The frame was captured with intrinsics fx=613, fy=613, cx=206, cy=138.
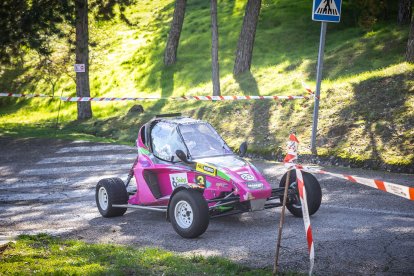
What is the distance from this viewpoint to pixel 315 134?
15.1 meters

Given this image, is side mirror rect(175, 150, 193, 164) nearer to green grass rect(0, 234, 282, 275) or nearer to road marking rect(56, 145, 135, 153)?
green grass rect(0, 234, 282, 275)

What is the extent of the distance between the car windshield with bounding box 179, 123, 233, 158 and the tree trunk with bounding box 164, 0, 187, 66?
67.5ft

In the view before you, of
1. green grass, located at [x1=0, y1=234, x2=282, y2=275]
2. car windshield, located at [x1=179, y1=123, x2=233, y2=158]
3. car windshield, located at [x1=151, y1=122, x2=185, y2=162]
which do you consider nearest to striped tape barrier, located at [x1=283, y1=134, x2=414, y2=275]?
green grass, located at [x1=0, y1=234, x2=282, y2=275]

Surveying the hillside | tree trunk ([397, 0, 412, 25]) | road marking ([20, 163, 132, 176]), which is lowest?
road marking ([20, 163, 132, 176])

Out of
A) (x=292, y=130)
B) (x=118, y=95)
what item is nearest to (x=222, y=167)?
(x=292, y=130)

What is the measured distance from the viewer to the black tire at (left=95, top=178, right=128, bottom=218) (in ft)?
36.8

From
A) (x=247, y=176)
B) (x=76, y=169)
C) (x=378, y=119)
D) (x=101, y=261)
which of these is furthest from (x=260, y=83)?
(x=101, y=261)

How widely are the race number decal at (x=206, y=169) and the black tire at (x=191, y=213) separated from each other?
592mm

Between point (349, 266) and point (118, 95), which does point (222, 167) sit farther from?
point (118, 95)

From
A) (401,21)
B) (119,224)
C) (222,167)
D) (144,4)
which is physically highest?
(144,4)

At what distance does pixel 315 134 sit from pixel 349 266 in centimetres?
786

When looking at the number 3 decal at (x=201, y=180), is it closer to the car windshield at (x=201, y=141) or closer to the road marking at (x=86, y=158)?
the car windshield at (x=201, y=141)

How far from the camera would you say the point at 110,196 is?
36.7 ft

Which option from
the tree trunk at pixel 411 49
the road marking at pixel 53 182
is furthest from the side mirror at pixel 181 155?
the tree trunk at pixel 411 49
